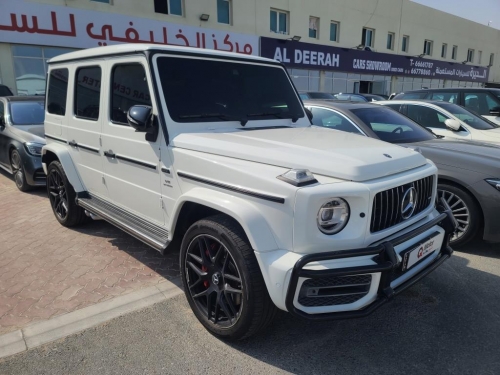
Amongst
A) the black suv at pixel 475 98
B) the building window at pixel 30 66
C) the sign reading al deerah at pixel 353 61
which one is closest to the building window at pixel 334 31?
the sign reading al deerah at pixel 353 61

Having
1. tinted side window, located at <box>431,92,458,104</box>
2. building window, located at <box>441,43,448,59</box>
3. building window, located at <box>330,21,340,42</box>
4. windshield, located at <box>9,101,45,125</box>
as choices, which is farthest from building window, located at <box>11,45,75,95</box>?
building window, located at <box>441,43,448,59</box>

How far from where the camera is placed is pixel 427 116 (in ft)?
21.6

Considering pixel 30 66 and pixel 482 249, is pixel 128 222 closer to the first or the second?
pixel 482 249

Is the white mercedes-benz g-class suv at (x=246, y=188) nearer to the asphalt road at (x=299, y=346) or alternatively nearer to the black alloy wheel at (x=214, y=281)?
the black alloy wheel at (x=214, y=281)

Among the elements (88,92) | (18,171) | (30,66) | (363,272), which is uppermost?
(30,66)

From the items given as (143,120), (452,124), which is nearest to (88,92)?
(143,120)

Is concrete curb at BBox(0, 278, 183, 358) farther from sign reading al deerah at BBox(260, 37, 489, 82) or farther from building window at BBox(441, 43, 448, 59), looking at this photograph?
building window at BBox(441, 43, 448, 59)

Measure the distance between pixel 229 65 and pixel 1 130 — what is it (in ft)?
19.4

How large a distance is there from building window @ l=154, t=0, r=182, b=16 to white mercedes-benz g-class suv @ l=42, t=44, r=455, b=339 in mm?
14983

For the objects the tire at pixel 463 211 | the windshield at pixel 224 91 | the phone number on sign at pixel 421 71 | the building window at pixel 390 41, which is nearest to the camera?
the windshield at pixel 224 91

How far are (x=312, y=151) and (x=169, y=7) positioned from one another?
17.7 meters

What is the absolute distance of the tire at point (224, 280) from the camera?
233 centimetres

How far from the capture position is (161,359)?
8.28ft

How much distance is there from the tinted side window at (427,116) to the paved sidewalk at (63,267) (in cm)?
501
